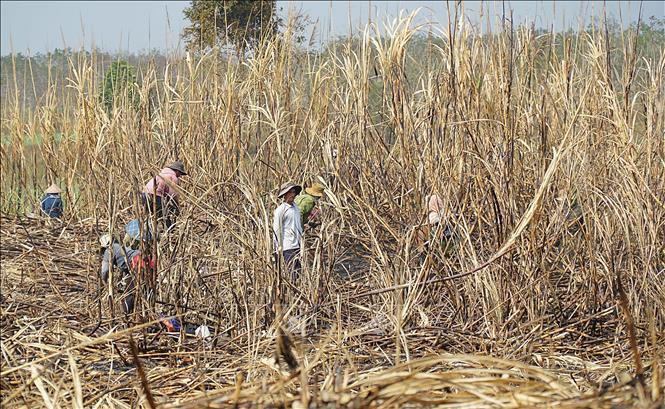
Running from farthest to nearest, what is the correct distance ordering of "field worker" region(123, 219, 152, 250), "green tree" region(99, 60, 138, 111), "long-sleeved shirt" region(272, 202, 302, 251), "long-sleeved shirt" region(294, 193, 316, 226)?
"green tree" region(99, 60, 138, 111), "long-sleeved shirt" region(294, 193, 316, 226), "long-sleeved shirt" region(272, 202, 302, 251), "field worker" region(123, 219, 152, 250)

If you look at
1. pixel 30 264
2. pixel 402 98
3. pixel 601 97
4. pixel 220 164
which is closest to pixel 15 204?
pixel 30 264

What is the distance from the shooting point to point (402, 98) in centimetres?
358

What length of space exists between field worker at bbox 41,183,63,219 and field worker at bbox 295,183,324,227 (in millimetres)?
Result: 2222

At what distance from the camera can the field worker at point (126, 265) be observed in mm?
3227

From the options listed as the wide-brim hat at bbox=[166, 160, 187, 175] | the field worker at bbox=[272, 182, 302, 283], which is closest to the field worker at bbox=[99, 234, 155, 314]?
the wide-brim hat at bbox=[166, 160, 187, 175]

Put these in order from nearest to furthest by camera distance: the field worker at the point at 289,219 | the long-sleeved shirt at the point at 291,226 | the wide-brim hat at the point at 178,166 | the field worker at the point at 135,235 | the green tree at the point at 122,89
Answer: the field worker at the point at 135,235 < the field worker at the point at 289,219 < the long-sleeved shirt at the point at 291,226 < the wide-brim hat at the point at 178,166 < the green tree at the point at 122,89

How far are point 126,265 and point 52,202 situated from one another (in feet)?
9.57

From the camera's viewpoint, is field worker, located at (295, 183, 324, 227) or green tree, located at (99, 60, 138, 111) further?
green tree, located at (99, 60, 138, 111)

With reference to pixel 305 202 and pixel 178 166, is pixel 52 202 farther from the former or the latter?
A: pixel 305 202

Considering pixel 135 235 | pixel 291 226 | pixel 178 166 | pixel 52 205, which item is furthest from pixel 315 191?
pixel 52 205

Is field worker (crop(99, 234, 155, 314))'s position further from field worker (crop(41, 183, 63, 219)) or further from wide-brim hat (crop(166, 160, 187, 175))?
field worker (crop(41, 183, 63, 219))

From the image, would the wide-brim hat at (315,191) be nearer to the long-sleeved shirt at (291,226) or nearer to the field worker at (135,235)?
the long-sleeved shirt at (291,226)

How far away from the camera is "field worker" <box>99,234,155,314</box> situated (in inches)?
127

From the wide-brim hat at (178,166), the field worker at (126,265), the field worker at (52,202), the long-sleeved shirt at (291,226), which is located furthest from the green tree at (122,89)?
the long-sleeved shirt at (291,226)
